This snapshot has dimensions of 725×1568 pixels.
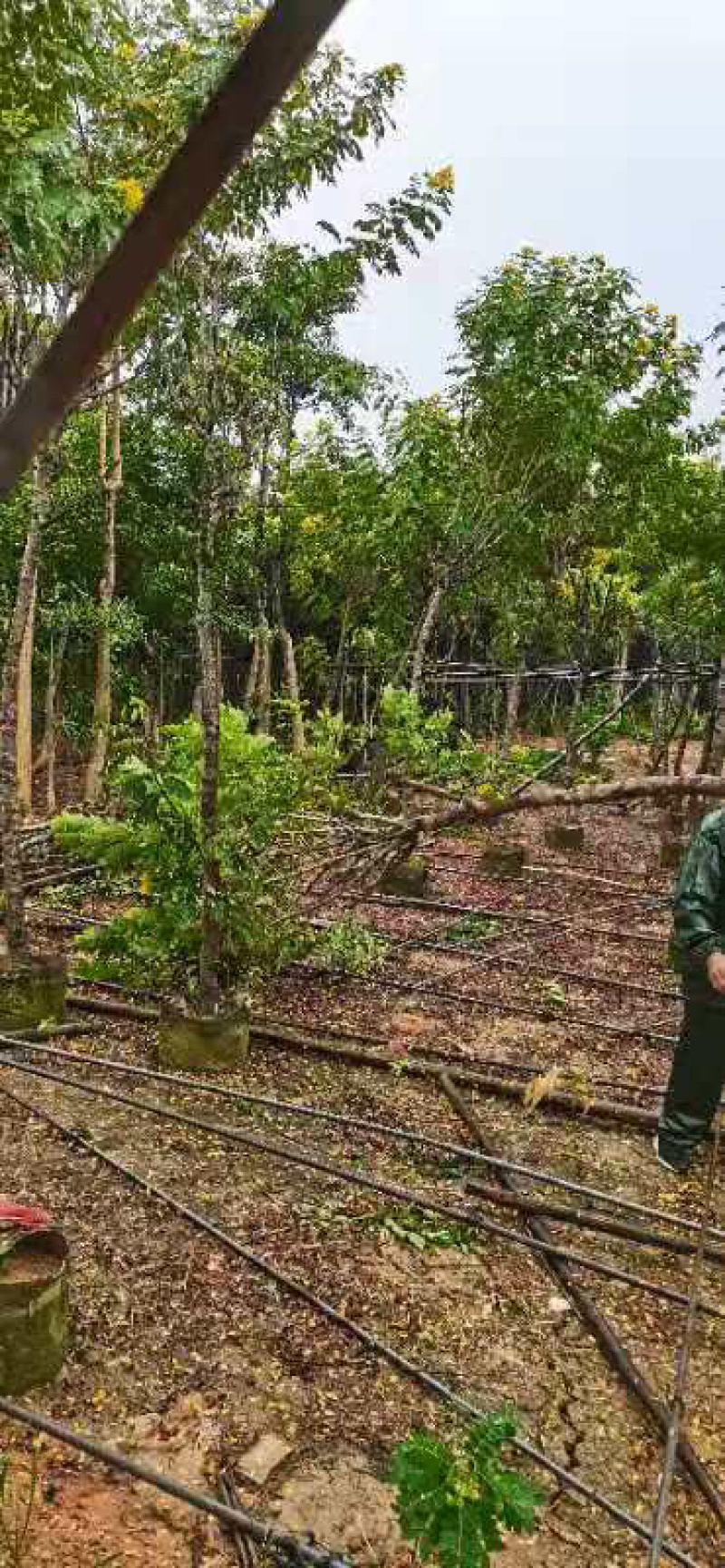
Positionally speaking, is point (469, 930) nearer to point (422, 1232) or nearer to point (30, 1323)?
point (422, 1232)

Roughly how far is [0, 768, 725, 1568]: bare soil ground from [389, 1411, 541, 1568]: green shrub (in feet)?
2.67

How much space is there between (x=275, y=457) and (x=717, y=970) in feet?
38.7

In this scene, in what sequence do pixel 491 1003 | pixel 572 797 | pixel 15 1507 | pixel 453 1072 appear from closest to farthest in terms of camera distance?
1. pixel 572 797
2. pixel 15 1507
3. pixel 453 1072
4. pixel 491 1003

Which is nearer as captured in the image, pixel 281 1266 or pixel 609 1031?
pixel 281 1266

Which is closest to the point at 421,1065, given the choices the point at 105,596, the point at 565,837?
the point at 565,837

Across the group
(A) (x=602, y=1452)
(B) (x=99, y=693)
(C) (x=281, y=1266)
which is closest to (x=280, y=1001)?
(C) (x=281, y=1266)

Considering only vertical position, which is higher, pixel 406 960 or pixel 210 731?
pixel 210 731

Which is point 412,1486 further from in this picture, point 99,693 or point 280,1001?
point 99,693

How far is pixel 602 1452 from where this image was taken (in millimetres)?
3086

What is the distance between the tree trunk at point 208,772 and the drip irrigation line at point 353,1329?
1277 mm

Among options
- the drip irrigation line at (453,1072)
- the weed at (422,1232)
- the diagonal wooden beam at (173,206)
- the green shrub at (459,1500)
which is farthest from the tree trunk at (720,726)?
the diagonal wooden beam at (173,206)

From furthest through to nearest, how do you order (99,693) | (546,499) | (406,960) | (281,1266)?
(99,693)
(546,499)
(406,960)
(281,1266)

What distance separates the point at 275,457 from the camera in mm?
14172

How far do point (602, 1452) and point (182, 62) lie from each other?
6.88 metres
